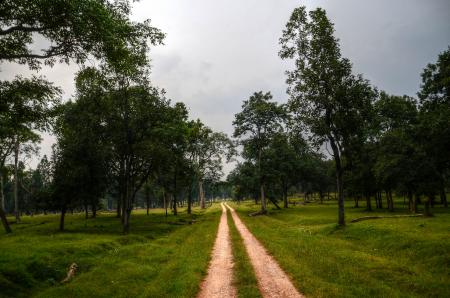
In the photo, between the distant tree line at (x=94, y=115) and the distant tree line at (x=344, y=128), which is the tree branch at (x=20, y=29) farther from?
the distant tree line at (x=344, y=128)

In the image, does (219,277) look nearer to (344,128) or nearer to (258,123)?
(344,128)

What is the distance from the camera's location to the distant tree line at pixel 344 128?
1252 inches

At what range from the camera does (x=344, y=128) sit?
31875 mm

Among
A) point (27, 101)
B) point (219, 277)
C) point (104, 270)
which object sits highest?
point (27, 101)

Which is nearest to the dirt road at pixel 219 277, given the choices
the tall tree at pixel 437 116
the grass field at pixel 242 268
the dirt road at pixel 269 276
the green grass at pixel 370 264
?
the grass field at pixel 242 268

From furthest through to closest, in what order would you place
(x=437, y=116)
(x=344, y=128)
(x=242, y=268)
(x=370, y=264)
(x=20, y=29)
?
1. (x=437, y=116)
2. (x=344, y=128)
3. (x=242, y=268)
4. (x=370, y=264)
5. (x=20, y=29)

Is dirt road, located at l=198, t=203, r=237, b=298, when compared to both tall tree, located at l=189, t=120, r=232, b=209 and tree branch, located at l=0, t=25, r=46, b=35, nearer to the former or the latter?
tree branch, located at l=0, t=25, r=46, b=35

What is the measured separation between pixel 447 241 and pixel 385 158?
99.6 ft

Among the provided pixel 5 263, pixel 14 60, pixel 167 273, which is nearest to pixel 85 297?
pixel 167 273

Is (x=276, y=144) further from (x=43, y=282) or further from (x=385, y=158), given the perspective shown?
(x=43, y=282)

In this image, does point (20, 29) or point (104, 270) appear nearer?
point (20, 29)

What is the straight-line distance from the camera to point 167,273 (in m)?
16.8

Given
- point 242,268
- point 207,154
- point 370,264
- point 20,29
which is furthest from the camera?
point 207,154

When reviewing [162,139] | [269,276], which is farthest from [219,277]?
[162,139]
